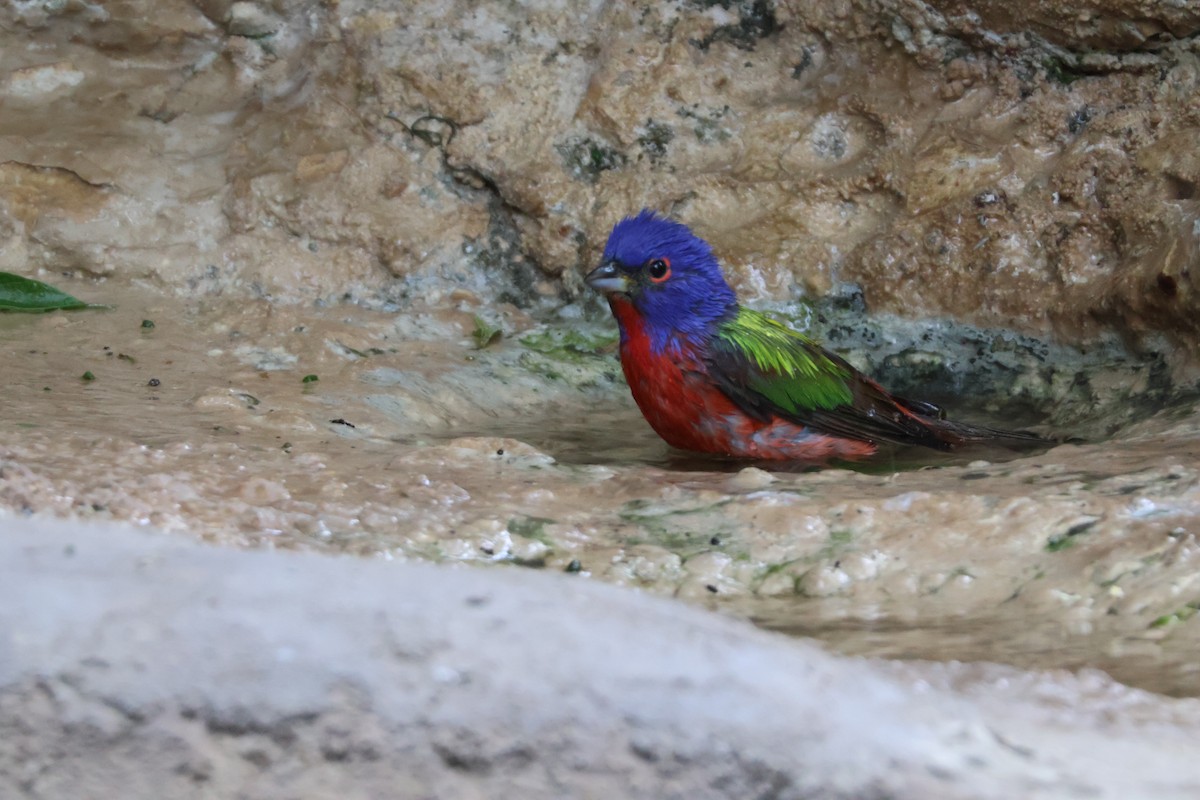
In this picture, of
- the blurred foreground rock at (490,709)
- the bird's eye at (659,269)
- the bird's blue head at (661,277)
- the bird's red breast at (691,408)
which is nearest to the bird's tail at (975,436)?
the bird's red breast at (691,408)

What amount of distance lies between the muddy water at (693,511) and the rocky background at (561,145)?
1068 mm

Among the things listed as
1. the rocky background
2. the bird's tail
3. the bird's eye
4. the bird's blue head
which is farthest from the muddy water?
the rocky background

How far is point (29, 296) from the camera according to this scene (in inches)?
185

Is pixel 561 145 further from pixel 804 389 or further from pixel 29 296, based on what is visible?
pixel 29 296

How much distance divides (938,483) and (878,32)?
2.59 metres

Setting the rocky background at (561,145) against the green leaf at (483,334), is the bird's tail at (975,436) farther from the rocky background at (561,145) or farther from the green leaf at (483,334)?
the green leaf at (483,334)

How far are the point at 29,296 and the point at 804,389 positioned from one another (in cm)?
297

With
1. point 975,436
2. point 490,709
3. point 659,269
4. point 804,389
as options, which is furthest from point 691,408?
point 490,709

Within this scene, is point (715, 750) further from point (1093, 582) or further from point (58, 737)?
point (1093, 582)

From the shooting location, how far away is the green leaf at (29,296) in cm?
466

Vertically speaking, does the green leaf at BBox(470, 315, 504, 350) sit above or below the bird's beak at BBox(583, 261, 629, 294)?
below

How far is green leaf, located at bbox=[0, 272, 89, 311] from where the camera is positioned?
15.3 ft

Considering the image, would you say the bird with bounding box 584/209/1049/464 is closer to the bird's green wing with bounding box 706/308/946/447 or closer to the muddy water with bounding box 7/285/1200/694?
the bird's green wing with bounding box 706/308/946/447

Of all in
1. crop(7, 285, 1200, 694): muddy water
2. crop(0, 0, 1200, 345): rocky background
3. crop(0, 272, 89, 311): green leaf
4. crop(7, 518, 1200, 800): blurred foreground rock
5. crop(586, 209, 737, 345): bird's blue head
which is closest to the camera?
crop(7, 518, 1200, 800): blurred foreground rock
